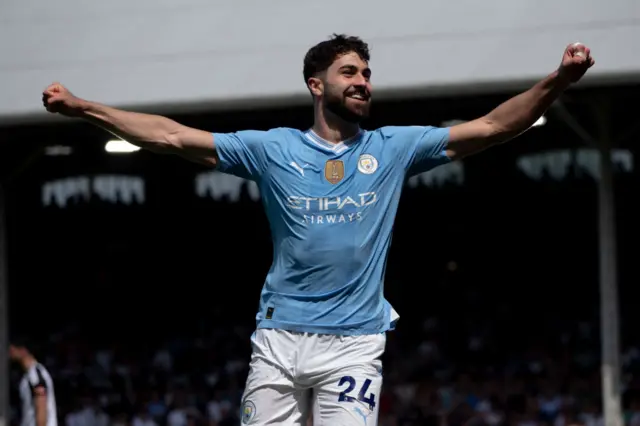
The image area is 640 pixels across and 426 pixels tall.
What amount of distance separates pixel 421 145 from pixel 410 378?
12095 mm

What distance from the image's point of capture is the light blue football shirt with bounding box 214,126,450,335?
466 cm

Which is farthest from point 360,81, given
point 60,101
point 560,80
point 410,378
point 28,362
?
point 410,378

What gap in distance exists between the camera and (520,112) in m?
4.60

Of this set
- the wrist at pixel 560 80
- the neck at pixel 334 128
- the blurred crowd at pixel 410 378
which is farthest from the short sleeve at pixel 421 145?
the blurred crowd at pixel 410 378

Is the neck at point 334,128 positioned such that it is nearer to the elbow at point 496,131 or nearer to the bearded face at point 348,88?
the bearded face at point 348,88

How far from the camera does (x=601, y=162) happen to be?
514 inches

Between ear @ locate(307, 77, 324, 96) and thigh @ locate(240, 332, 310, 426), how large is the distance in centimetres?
101

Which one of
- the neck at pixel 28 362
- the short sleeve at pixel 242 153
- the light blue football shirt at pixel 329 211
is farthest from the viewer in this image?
the neck at pixel 28 362

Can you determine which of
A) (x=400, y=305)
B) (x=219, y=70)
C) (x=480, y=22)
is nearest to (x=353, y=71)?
(x=480, y=22)

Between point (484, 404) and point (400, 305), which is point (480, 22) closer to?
point (484, 404)

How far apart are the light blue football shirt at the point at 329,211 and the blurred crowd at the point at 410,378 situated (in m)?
10.5

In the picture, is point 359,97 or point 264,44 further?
point 264,44

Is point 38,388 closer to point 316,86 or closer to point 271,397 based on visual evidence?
point 271,397

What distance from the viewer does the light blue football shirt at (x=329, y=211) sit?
15.3 feet
